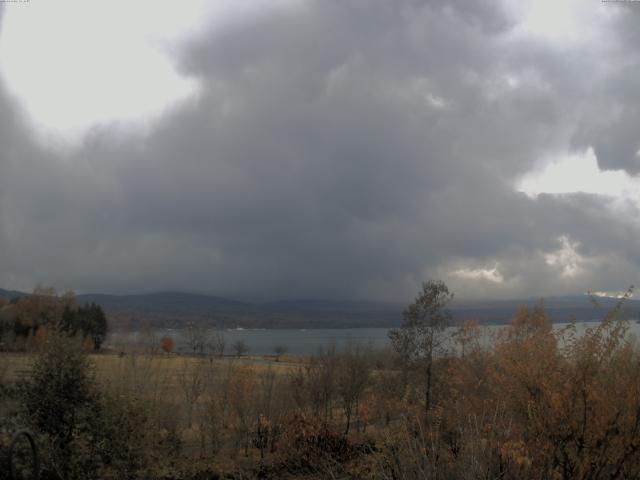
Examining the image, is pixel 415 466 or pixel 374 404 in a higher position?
pixel 415 466

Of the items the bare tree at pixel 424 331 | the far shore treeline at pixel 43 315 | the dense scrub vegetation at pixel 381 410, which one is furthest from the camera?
the far shore treeline at pixel 43 315

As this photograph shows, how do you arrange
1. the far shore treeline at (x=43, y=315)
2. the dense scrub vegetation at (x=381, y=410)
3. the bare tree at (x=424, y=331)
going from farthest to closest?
the far shore treeline at (x=43, y=315) → the bare tree at (x=424, y=331) → the dense scrub vegetation at (x=381, y=410)

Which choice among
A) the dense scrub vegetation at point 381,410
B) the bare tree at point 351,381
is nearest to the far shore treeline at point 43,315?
the bare tree at point 351,381

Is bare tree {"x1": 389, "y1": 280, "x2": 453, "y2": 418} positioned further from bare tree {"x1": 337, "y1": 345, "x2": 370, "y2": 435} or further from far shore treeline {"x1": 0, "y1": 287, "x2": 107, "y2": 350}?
far shore treeline {"x1": 0, "y1": 287, "x2": 107, "y2": 350}

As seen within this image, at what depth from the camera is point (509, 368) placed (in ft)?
30.2

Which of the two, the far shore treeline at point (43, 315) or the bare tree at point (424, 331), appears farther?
the far shore treeline at point (43, 315)

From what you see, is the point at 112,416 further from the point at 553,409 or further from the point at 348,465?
the point at 553,409

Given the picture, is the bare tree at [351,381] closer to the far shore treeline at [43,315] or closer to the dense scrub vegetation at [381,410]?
the dense scrub vegetation at [381,410]

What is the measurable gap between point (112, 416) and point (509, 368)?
29.0 ft

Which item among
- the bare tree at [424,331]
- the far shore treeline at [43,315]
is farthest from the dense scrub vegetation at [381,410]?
the far shore treeline at [43,315]

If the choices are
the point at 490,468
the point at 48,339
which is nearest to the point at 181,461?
the point at 48,339

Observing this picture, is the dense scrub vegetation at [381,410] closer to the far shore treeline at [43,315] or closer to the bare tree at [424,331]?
the bare tree at [424,331]

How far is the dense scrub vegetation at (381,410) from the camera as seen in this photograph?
767 cm

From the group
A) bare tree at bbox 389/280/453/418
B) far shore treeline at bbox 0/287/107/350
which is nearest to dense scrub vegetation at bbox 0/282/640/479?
bare tree at bbox 389/280/453/418
